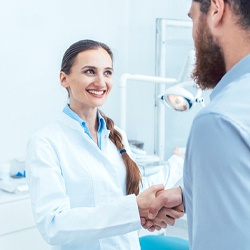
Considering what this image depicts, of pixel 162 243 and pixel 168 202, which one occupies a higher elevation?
pixel 168 202

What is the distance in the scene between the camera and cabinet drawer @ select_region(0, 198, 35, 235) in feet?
5.82

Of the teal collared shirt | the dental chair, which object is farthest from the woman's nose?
the dental chair

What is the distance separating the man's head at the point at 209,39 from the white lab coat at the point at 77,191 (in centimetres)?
47

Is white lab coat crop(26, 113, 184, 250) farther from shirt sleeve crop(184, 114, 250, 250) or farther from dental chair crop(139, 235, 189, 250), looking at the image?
shirt sleeve crop(184, 114, 250, 250)

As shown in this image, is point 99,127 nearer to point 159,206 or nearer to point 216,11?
point 159,206

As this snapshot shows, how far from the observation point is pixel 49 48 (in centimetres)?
225

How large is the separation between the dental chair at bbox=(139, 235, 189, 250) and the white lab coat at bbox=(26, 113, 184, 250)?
0.13 metres

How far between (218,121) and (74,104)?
869mm

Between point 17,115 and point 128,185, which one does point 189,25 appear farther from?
point 128,185

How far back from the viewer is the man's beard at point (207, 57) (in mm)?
677

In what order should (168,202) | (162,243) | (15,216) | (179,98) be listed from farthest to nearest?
(15,216)
(179,98)
(162,243)
(168,202)

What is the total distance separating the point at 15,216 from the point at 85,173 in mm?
708

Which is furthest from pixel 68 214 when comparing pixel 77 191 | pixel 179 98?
pixel 179 98

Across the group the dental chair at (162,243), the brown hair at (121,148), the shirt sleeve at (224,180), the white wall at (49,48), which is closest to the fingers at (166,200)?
the brown hair at (121,148)
